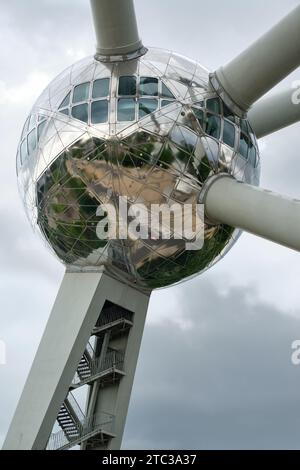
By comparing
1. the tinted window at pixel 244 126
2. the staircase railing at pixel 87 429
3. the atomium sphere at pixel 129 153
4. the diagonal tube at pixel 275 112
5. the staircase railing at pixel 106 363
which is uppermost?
the diagonal tube at pixel 275 112

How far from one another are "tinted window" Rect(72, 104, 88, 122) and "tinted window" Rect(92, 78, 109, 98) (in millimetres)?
291

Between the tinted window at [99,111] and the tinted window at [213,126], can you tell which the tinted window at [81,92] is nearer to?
the tinted window at [99,111]


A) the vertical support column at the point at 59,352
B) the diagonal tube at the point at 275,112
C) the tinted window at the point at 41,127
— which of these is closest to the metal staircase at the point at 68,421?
the vertical support column at the point at 59,352

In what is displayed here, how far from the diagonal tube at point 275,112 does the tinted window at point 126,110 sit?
4.16m

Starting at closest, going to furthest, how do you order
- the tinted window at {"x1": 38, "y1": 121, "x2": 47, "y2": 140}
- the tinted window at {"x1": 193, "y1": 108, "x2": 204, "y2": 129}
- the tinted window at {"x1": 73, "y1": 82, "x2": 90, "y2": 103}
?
1. the tinted window at {"x1": 193, "y1": 108, "x2": 204, "y2": 129}
2. the tinted window at {"x1": 73, "y1": 82, "x2": 90, "y2": 103}
3. the tinted window at {"x1": 38, "y1": 121, "x2": 47, "y2": 140}

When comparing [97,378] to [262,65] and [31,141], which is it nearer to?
[31,141]

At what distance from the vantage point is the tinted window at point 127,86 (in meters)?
15.9

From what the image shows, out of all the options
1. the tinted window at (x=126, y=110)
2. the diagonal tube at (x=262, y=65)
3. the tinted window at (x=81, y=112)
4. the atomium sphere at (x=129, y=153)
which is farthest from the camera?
the tinted window at (x=81, y=112)

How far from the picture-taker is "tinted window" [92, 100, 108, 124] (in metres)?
15.7

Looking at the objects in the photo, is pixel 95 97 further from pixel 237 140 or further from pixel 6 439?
pixel 6 439

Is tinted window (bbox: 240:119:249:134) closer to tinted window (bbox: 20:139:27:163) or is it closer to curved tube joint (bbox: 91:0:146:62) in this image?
curved tube joint (bbox: 91:0:146:62)

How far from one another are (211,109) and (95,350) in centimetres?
607

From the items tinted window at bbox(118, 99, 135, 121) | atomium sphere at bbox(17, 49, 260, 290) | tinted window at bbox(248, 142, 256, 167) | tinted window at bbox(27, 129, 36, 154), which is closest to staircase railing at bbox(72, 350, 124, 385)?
atomium sphere at bbox(17, 49, 260, 290)
